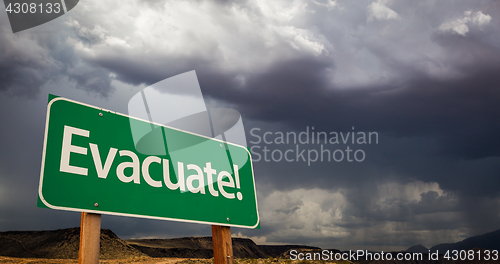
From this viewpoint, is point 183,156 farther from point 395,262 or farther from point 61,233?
point 61,233

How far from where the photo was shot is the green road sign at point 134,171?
279 centimetres

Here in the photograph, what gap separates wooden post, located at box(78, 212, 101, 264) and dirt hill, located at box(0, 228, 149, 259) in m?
55.8

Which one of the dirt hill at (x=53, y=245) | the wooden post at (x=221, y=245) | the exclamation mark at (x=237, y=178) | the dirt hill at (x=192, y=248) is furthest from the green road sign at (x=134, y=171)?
the dirt hill at (x=192, y=248)

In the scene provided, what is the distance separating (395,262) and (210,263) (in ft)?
135

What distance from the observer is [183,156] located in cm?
376

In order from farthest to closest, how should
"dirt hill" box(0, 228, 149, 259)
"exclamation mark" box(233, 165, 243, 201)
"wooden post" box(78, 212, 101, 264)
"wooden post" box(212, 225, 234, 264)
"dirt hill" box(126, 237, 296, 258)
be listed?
"dirt hill" box(126, 237, 296, 258), "dirt hill" box(0, 228, 149, 259), "exclamation mark" box(233, 165, 243, 201), "wooden post" box(212, 225, 234, 264), "wooden post" box(78, 212, 101, 264)

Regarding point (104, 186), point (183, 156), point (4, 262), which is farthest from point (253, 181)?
point (4, 262)

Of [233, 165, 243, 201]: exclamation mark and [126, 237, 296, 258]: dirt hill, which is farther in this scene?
[126, 237, 296, 258]: dirt hill

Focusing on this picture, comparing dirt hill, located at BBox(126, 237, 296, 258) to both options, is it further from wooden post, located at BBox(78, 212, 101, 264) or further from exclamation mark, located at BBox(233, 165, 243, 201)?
wooden post, located at BBox(78, 212, 101, 264)

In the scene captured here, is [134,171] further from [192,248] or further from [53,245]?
[192,248]

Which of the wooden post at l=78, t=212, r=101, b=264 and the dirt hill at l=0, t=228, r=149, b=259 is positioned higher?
the wooden post at l=78, t=212, r=101, b=264

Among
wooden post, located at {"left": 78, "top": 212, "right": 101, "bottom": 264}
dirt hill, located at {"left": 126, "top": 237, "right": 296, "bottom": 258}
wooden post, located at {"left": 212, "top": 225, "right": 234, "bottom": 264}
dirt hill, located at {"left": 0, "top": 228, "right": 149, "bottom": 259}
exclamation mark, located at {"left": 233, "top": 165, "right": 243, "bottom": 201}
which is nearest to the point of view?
wooden post, located at {"left": 78, "top": 212, "right": 101, "bottom": 264}

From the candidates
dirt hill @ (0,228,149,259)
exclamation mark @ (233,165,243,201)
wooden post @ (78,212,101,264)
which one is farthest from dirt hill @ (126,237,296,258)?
wooden post @ (78,212,101,264)

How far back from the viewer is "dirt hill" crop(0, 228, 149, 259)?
54719 millimetres
